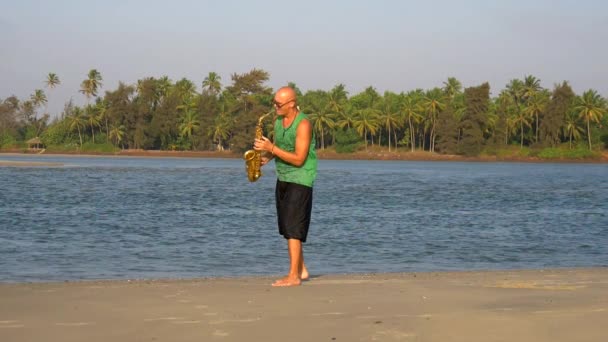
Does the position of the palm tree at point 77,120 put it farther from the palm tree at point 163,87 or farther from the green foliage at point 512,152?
the green foliage at point 512,152

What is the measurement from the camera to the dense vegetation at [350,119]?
119 m

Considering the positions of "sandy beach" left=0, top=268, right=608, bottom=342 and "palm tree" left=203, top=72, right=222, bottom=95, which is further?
"palm tree" left=203, top=72, right=222, bottom=95

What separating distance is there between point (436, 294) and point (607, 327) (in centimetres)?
165

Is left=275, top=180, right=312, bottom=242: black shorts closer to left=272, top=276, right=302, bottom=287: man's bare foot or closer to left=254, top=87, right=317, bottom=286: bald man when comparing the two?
left=254, top=87, right=317, bottom=286: bald man

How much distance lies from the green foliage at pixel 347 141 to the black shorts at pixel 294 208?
120 metres

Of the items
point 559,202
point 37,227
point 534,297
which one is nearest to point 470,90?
point 559,202

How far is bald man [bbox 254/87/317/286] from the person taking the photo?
741 centimetres

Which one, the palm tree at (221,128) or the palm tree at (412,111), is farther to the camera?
the palm tree at (221,128)

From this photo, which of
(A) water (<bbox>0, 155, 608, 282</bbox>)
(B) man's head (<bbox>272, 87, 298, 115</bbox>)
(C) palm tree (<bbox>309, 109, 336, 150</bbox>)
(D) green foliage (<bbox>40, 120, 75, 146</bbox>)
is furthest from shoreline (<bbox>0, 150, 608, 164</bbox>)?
(B) man's head (<bbox>272, 87, 298, 115</bbox>)

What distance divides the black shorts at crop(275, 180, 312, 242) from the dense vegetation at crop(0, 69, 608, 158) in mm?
110358

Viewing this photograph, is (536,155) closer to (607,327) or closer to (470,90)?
(470,90)

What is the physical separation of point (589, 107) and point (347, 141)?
33.6 metres

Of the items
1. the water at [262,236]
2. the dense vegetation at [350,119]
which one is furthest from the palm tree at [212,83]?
the water at [262,236]

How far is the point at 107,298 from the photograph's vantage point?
22.4ft
